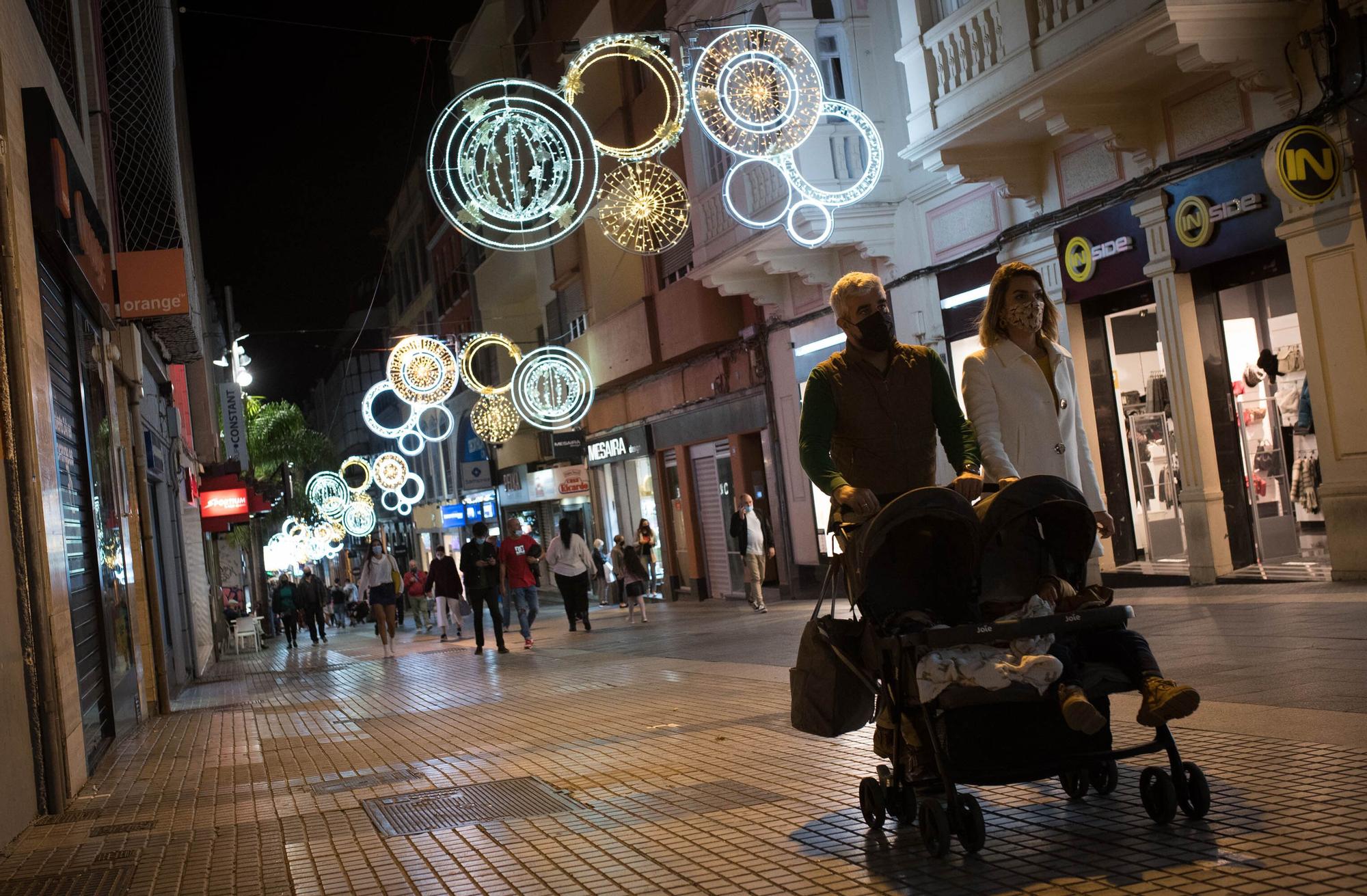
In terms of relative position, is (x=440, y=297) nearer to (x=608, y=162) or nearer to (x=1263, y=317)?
(x=608, y=162)

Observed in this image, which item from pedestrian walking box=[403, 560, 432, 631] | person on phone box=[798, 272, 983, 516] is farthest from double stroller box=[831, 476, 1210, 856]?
pedestrian walking box=[403, 560, 432, 631]

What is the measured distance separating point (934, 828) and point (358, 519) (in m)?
44.4

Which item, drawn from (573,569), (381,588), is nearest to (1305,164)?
(573,569)

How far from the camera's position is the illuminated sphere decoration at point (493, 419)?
104 feet

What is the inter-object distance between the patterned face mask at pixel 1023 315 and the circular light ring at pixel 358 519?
42.1 m

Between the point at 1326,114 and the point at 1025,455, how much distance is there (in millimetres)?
8340

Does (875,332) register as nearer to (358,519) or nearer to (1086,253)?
(1086,253)

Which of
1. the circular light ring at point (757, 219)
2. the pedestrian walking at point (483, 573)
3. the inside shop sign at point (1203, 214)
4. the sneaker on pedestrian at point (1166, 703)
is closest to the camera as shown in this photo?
the sneaker on pedestrian at point (1166, 703)

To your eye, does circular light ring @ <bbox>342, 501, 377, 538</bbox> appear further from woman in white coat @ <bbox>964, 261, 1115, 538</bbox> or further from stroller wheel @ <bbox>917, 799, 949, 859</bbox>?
stroller wheel @ <bbox>917, 799, 949, 859</bbox>

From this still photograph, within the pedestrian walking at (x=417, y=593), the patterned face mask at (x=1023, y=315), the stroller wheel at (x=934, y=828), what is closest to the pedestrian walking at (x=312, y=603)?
the pedestrian walking at (x=417, y=593)

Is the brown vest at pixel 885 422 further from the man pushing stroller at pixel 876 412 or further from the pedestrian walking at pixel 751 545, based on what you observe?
the pedestrian walking at pixel 751 545

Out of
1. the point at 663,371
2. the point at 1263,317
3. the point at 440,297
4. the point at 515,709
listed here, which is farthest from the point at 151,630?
the point at 440,297

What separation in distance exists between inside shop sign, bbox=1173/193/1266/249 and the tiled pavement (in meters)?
3.66

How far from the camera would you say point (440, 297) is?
58.2m
